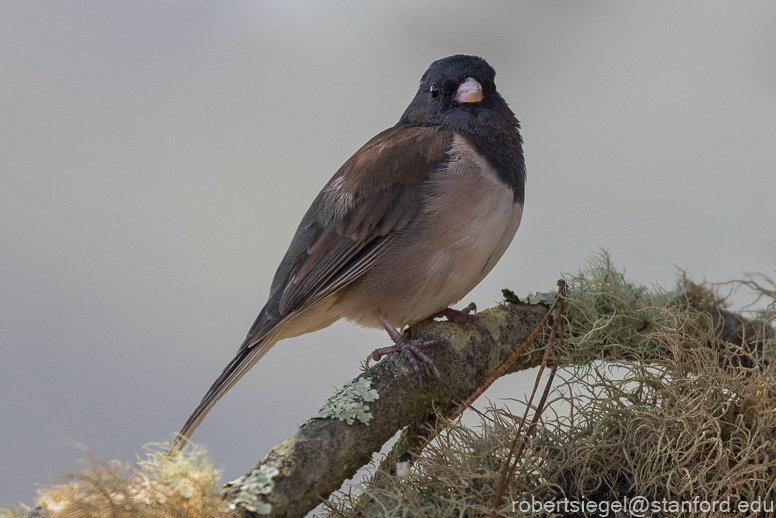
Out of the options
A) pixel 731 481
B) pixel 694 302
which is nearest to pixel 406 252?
pixel 731 481

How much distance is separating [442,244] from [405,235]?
0.33 ft

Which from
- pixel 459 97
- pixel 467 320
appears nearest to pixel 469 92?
pixel 459 97

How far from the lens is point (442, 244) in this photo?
1.60m

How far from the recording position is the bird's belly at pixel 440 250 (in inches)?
63.0

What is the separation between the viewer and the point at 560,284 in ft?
5.86

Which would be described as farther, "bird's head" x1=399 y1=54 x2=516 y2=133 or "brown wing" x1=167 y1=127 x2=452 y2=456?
"bird's head" x1=399 y1=54 x2=516 y2=133

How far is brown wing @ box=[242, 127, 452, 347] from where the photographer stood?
1634 mm

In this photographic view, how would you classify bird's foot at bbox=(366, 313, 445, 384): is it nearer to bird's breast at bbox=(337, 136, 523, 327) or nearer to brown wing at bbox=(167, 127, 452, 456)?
bird's breast at bbox=(337, 136, 523, 327)

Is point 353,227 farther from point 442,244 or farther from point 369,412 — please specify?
point 369,412

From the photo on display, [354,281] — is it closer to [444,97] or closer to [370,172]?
[370,172]

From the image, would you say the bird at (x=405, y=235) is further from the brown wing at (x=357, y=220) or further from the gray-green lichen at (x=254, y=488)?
the gray-green lichen at (x=254, y=488)

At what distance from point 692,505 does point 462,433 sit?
17.9 inches

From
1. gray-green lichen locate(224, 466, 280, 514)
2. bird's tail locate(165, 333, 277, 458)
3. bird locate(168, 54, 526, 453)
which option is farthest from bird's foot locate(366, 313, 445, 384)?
gray-green lichen locate(224, 466, 280, 514)

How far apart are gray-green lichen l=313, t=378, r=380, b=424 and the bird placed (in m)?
0.15
